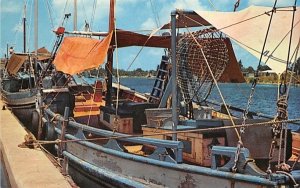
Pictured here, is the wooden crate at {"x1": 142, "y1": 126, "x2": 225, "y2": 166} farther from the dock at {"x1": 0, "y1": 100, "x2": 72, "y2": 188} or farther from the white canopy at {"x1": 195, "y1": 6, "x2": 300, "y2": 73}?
the dock at {"x1": 0, "y1": 100, "x2": 72, "y2": 188}

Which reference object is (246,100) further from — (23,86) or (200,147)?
(200,147)

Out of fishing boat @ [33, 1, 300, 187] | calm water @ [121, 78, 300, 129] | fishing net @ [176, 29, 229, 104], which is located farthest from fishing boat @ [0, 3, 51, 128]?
fishing net @ [176, 29, 229, 104]

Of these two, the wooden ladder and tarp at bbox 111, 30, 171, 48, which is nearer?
tarp at bbox 111, 30, 171, 48

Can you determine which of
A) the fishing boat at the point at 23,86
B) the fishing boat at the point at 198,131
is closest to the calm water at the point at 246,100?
the fishing boat at the point at 198,131

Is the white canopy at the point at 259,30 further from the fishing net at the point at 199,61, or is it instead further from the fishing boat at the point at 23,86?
the fishing boat at the point at 23,86

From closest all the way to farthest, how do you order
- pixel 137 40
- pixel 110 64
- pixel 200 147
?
pixel 200 147
pixel 137 40
pixel 110 64

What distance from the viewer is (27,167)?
30.9ft

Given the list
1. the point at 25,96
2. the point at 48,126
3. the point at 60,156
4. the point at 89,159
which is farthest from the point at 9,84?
the point at 89,159

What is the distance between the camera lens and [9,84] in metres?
28.4

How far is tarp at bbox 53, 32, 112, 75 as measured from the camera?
10.4 m

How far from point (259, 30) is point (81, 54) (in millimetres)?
5615

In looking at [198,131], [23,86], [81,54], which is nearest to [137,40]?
[81,54]

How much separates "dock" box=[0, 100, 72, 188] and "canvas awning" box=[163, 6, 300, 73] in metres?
4.48

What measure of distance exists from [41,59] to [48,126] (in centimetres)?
1605
